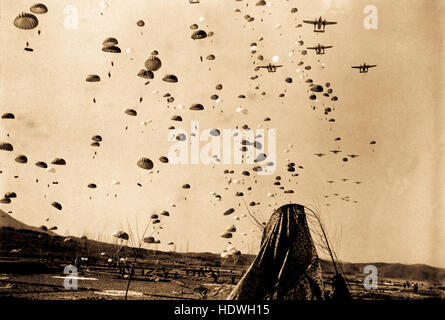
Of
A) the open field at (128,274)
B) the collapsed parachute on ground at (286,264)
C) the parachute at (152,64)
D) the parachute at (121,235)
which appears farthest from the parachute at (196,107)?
the collapsed parachute on ground at (286,264)

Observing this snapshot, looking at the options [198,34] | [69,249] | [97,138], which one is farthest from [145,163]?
[69,249]

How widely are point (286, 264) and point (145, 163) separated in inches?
508

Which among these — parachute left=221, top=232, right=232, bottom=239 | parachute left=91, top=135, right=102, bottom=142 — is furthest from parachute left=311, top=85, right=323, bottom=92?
parachute left=91, top=135, right=102, bottom=142

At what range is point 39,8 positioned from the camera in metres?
18.6

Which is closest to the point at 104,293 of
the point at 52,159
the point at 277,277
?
the point at 52,159

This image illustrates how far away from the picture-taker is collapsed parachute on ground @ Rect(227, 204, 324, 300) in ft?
29.3

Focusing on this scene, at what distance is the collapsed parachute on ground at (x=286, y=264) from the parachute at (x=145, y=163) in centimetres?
1240

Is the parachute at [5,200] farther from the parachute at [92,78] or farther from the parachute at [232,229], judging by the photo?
the parachute at [232,229]

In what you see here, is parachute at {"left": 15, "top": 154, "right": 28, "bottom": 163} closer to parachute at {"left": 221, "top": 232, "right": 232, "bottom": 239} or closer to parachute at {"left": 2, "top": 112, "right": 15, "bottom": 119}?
parachute at {"left": 2, "top": 112, "right": 15, "bottom": 119}

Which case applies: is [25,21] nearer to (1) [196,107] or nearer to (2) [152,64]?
(2) [152,64]

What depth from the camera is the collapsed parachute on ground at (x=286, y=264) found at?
8.94m
